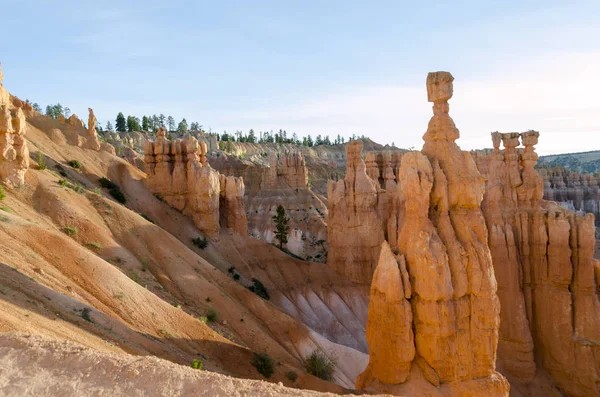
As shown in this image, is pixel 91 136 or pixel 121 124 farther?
pixel 121 124

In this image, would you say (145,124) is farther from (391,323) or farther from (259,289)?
(391,323)

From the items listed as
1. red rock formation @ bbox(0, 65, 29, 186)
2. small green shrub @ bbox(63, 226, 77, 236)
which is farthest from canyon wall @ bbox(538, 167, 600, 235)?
red rock formation @ bbox(0, 65, 29, 186)

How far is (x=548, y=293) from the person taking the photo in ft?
86.5

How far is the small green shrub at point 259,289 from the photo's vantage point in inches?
1331

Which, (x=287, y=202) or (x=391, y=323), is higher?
(x=287, y=202)

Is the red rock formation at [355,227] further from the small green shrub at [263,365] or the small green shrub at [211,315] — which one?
the small green shrub at [263,365]

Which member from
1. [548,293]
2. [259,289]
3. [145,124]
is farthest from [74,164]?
[145,124]

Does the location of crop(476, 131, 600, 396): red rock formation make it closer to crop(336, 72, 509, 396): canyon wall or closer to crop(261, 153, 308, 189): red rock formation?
crop(336, 72, 509, 396): canyon wall

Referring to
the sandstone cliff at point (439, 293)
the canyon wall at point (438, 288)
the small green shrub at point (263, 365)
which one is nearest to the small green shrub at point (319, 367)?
the small green shrub at point (263, 365)

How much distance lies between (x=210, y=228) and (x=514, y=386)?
→ 24065mm

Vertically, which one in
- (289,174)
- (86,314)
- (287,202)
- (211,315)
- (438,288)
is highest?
(289,174)

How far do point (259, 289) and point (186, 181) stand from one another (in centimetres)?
1089

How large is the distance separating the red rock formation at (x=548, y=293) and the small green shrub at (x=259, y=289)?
1632 centimetres

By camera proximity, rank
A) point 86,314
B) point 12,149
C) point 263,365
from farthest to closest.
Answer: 1. point 12,149
2. point 263,365
3. point 86,314
